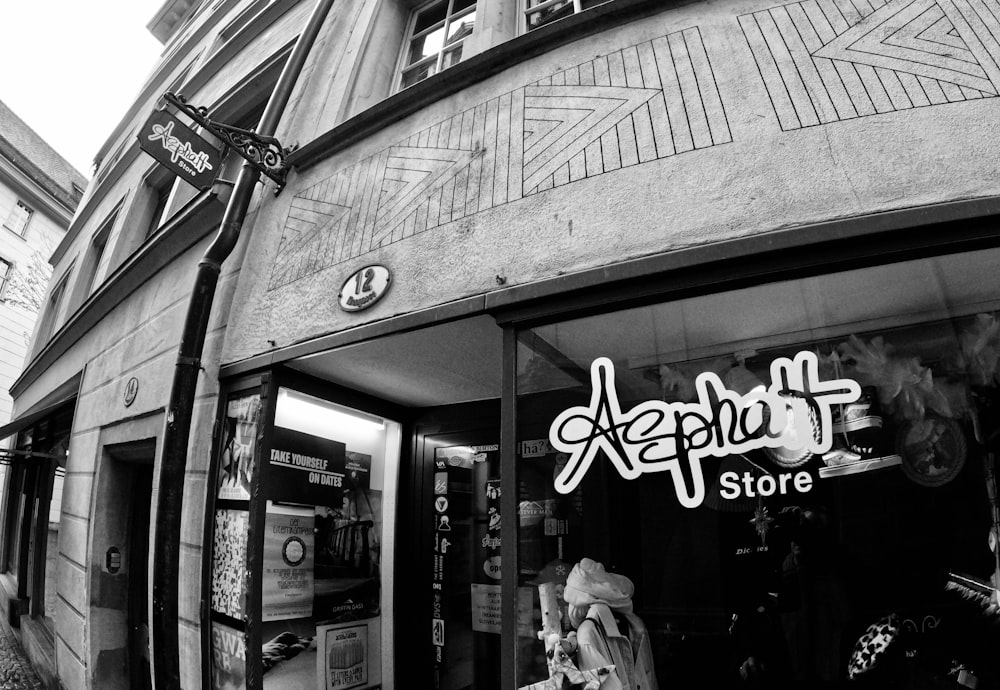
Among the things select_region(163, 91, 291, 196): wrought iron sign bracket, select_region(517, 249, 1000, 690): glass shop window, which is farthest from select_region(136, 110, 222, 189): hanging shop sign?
select_region(517, 249, 1000, 690): glass shop window

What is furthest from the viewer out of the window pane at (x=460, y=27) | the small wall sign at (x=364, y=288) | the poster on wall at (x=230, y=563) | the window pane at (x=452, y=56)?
the window pane at (x=460, y=27)

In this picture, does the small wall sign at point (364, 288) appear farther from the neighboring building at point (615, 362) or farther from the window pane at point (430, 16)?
the window pane at point (430, 16)

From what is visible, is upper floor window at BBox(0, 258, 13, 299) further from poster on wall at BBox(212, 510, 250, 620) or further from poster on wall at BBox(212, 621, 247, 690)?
poster on wall at BBox(212, 621, 247, 690)

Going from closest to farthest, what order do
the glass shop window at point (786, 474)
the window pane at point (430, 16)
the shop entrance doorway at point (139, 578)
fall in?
the glass shop window at point (786, 474)
the window pane at point (430, 16)
the shop entrance doorway at point (139, 578)

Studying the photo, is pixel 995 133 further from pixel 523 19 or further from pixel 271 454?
pixel 271 454

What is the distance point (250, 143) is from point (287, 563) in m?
3.36

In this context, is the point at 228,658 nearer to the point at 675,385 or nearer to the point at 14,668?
the point at 675,385

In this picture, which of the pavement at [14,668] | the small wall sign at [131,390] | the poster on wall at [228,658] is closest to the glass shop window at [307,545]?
the poster on wall at [228,658]

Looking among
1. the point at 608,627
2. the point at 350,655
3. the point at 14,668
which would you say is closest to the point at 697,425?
the point at 608,627

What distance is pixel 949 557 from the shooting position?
285 centimetres

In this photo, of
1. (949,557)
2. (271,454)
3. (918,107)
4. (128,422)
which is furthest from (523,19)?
(128,422)

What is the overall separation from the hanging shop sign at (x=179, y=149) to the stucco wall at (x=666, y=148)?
1464 millimetres

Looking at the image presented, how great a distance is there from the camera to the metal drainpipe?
413cm

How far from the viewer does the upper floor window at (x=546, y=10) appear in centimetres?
424
